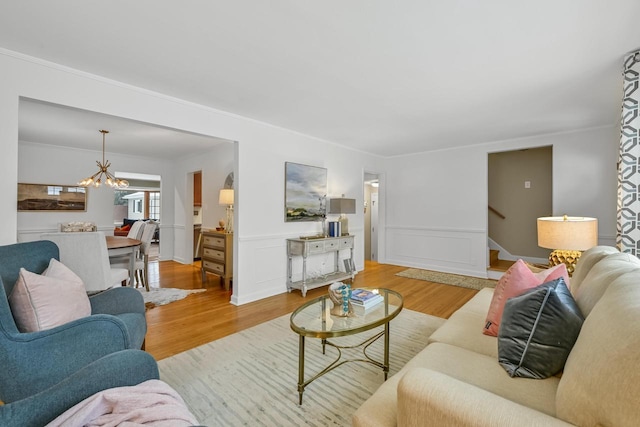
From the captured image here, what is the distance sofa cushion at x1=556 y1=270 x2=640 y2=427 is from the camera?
73cm

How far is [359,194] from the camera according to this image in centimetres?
555

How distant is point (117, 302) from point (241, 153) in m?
2.19

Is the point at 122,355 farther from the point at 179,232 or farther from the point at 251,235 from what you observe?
the point at 179,232

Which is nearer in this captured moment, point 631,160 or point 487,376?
point 487,376

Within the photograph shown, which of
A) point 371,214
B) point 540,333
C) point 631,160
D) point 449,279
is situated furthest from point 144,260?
point 631,160

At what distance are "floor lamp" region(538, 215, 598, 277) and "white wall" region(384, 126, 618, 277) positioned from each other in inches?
69.7

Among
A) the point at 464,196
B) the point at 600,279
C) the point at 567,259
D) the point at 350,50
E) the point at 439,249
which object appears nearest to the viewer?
the point at 600,279

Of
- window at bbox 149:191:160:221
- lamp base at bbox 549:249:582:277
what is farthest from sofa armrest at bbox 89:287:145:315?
window at bbox 149:191:160:221

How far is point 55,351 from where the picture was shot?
1377 millimetres

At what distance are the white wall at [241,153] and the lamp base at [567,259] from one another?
3.08m

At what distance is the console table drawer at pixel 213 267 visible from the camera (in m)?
4.35

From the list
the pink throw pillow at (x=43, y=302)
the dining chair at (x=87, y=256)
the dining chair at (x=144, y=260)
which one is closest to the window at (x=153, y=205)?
the dining chair at (x=144, y=260)

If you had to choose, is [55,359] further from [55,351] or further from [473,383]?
[473,383]

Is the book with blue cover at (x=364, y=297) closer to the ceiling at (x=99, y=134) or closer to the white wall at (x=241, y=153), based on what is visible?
the white wall at (x=241, y=153)
